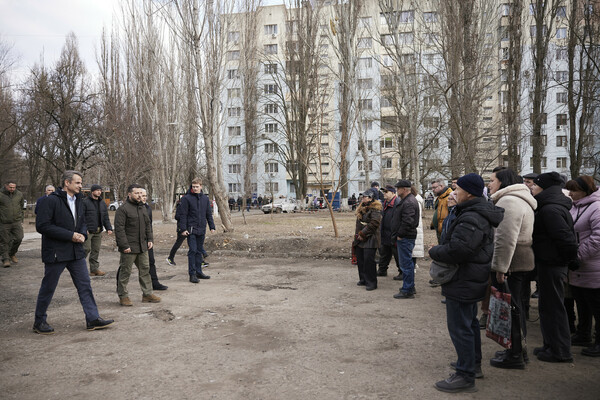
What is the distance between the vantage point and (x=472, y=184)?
12.1 feet

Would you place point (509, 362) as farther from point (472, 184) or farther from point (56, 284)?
point (56, 284)

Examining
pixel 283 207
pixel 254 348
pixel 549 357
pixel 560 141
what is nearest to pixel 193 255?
pixel 254 348

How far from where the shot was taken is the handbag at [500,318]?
3805 millimetres

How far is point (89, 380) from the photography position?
388 centimetres

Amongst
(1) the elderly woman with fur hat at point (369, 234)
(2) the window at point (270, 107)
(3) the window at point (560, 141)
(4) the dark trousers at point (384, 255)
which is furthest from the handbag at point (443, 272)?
(3) the window at point (560, 141)

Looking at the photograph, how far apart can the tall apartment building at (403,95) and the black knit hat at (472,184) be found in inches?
312

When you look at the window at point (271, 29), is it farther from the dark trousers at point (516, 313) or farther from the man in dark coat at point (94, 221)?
the dark trousers at point (516, 313)

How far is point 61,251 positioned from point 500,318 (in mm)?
5233

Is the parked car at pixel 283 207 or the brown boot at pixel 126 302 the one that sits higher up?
the parked car at pixel 283 207

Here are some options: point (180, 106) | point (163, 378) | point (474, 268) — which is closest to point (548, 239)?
point (474, 268)

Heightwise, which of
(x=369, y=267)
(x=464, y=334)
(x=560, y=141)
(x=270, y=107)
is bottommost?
(x=369, y=267)

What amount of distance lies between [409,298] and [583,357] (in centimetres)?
285

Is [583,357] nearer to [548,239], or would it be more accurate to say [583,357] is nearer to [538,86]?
[548,239]

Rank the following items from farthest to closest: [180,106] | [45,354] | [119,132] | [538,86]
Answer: [180,106] < [119,132] < [538,86] < [45,354]
